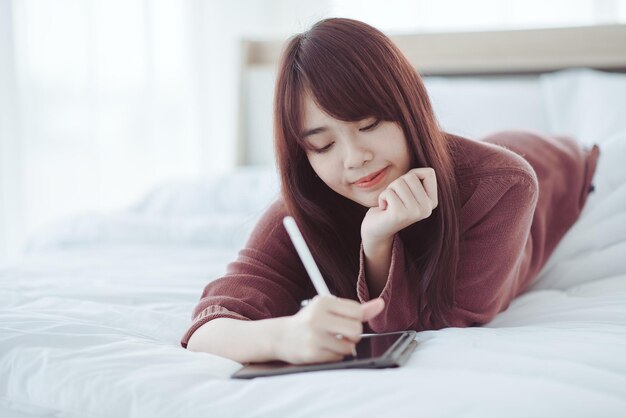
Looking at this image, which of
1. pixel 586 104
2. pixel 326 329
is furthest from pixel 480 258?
pixel 586 104

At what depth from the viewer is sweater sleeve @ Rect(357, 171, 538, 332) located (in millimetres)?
1018

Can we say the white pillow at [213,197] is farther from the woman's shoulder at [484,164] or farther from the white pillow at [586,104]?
the woman's shoulder at [484,164]

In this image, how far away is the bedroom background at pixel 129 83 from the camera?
7.55 feet

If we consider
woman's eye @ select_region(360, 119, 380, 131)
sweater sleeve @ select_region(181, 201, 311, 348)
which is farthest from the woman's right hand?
woman's eye @ select_region(360, 119, 380, 131)

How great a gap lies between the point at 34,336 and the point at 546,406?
2.01ft

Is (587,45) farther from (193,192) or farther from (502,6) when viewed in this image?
(193,192)

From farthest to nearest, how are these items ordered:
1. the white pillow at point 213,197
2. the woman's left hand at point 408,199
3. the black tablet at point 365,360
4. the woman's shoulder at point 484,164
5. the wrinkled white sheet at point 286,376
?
the white pillow at point 213,197
the woman's shoulder at point 484,164
the woman's left hand at point 408,199
the black tablet at point 365,360
the wrinkled white sheet at point 286,376

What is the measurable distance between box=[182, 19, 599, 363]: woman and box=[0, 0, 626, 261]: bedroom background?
4.69 ft

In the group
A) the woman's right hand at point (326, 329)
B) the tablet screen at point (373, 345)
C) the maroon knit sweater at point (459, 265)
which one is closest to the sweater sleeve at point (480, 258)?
the maroon knit sweater at point (459, 265)

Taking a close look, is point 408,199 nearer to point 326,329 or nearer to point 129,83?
point 326,329

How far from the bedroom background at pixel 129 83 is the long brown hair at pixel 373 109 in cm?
149

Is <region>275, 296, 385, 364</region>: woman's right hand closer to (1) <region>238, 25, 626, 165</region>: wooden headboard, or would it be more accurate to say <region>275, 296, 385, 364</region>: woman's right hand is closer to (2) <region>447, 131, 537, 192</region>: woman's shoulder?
(2) <region>447, 131, 537, 192</region>: woman's shoulder

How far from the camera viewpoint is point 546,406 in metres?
0.63

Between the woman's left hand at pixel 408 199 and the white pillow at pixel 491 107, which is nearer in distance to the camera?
the woman's left hand at pixel 408 199
